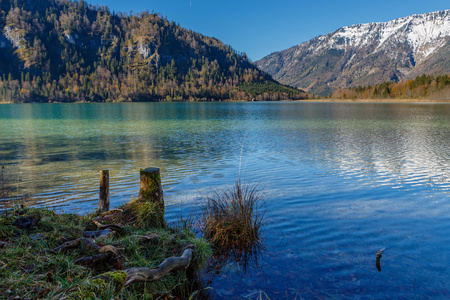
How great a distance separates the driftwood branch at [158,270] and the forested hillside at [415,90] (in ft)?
517

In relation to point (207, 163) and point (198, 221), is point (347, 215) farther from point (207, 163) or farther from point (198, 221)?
point (207, 163)

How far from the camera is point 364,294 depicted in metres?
5.25

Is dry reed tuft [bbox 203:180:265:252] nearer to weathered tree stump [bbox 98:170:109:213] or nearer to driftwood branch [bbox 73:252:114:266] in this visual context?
driftwood branch [bbox 73:252:114:266]

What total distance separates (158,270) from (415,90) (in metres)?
176

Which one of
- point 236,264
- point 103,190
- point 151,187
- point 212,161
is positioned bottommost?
point 236,264

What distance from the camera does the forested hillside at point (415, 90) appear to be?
134 m

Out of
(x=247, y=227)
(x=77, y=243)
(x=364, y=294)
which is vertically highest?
(x=77, y=243)

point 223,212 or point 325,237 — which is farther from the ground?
point 223,212

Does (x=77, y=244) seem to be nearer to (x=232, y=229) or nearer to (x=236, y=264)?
(x=236, y=264)

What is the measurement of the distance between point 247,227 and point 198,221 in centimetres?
155

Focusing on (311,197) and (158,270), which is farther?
(311,197)

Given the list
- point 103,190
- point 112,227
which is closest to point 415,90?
point 103,190

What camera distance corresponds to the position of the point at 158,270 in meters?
4.56

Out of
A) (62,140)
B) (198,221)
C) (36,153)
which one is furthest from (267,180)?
(62,140)
